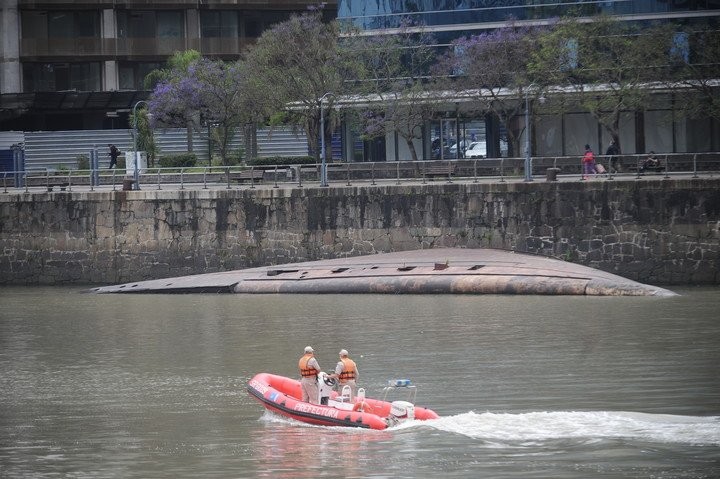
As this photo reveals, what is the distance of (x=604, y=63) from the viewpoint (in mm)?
60188

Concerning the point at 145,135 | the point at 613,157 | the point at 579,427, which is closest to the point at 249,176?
the point at 613,157

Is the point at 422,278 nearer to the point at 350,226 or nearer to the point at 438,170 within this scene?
the point at 350,226

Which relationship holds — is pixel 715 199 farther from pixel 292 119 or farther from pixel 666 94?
pixel 292 119

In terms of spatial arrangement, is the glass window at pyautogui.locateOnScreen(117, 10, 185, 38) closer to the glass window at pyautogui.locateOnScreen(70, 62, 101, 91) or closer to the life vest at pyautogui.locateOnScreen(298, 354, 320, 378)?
the glass window at pyautogui.locateOnScreen(70, 62, 101, 91)

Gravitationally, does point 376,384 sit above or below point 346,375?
below

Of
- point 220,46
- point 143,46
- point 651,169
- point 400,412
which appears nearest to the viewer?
point 400,412

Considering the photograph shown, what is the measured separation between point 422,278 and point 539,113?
17.0 meters

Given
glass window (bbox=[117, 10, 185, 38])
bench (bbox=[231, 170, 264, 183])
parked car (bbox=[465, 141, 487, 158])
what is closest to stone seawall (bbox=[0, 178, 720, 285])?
bench (bbox=[231, 170, 264, 183])

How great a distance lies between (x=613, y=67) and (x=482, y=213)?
11.8 m

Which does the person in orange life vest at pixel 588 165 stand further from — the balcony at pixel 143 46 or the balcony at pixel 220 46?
the balcony at pixel 143 46

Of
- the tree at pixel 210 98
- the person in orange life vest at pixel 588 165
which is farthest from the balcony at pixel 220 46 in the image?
the person in orange life vest at pixel 588 165

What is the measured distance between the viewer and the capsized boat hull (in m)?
25.7

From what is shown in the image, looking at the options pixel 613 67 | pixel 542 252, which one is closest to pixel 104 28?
pixel 613 67

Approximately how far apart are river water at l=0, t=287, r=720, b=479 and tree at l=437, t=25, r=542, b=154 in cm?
1716
